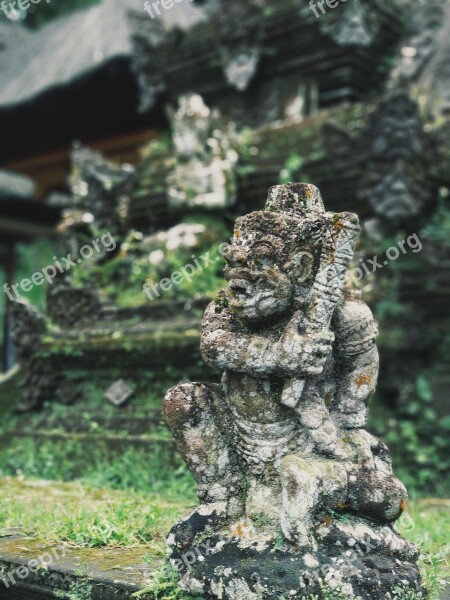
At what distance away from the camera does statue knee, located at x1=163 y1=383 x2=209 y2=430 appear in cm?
304

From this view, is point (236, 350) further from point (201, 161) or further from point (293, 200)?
point (201, 161)

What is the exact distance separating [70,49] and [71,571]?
11412 mm

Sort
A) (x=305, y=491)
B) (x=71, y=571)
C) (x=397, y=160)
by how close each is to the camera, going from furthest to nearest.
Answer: (x=397, y=160), (x=71, y=571), (x=305, y=491)

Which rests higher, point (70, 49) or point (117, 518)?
point (70, 49)

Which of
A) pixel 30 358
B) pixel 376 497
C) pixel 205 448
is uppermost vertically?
pixel 30 358

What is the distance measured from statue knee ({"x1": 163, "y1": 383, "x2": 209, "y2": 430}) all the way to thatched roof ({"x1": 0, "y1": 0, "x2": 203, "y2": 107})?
29.0 ft

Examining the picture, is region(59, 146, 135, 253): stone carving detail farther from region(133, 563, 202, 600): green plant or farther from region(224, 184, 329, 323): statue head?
region(133, 563, 202, 600): green plant

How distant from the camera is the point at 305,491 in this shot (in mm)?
2781

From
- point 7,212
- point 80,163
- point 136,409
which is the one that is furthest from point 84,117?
point 136,409

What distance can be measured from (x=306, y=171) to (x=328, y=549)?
15.6 ft

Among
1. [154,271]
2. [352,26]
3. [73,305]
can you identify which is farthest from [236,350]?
[352,26]

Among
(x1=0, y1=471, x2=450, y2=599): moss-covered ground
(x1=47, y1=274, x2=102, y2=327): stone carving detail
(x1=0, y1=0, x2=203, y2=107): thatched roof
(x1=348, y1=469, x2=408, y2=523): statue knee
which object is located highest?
(x1=0, y1=0, x2=203, y2=107): thatched roof

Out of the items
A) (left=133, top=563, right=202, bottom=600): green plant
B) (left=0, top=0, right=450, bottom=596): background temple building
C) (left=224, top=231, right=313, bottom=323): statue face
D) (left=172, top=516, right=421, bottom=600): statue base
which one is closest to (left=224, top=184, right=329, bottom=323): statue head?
(left=224, top=231, right=313, bottom=323): statue face

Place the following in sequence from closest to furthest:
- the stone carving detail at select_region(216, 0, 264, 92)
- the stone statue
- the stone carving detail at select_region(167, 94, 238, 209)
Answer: the stone statue → the stone carving detail at select_region(167, 94, 238, 209) → the stone carving detail at select_region(216, 0, 264, 92)
